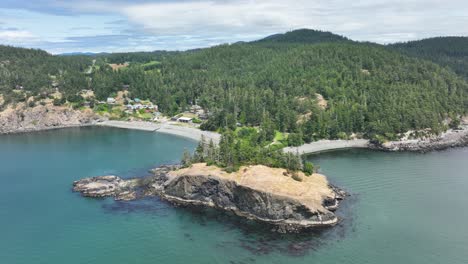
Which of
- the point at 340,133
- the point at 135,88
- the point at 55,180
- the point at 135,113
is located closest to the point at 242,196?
the point at 55,180

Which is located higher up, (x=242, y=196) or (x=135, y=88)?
(x=135, y=88)

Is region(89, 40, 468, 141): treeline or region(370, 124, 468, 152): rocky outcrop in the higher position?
region(89, 40, 468, 141): treeline

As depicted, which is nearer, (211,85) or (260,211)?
(260,211)

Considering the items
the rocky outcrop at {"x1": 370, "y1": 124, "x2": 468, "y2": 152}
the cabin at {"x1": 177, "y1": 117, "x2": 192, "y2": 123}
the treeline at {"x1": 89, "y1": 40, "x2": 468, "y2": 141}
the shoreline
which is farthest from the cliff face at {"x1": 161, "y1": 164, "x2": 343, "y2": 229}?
the cabin at {"x1": 177, "y1": 117, "x2": 192, "y2": 123}

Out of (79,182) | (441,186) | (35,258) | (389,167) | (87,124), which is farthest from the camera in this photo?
(87,124)

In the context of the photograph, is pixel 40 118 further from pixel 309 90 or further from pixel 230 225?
pixel 230 225

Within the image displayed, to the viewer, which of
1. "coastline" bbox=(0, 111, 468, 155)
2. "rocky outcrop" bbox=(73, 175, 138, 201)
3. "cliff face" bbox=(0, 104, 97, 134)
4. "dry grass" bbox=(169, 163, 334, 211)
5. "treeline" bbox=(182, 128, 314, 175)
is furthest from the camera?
"cliff face" bbox=(0, 104, 97, 134)

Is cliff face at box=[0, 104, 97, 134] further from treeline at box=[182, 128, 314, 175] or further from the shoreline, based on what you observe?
treeline at box=[182, 128, 314, 175]

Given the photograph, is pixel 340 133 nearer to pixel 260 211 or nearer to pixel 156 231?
pixel 260 211

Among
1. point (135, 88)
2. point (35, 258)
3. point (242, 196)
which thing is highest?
point (135, 88)
